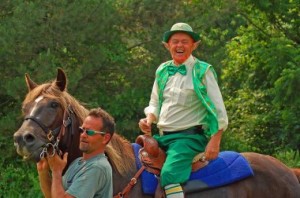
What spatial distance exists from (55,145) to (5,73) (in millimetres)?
6616

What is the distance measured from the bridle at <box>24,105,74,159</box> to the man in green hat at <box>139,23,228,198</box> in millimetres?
767

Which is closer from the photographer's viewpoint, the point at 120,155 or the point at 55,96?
the point at 55,96

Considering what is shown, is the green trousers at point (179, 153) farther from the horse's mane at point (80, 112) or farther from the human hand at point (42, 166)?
the human hand at point (42, 166)

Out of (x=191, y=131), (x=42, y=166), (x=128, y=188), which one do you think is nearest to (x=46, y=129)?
(x=42, y=166)

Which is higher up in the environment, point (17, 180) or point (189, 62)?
point (189, 62)

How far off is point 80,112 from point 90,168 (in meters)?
1.23

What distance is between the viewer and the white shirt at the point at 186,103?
599cm

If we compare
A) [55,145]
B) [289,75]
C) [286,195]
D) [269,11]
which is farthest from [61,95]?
[269,11]

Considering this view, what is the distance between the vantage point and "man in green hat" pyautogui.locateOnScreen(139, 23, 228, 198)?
5949mm

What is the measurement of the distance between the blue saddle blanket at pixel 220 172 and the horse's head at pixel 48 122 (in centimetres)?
67

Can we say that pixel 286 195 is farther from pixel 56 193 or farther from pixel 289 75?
pixel 289 75

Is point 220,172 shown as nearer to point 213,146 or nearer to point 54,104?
point 213,146

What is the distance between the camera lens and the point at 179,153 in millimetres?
5961

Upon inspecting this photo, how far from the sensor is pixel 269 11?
14781mm
